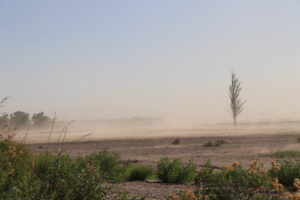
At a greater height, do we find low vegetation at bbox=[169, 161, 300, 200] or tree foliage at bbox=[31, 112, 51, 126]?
tree foliage at bbox=[31, 112, 51, 126]

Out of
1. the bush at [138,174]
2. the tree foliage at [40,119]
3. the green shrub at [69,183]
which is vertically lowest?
the bush at [138,174]

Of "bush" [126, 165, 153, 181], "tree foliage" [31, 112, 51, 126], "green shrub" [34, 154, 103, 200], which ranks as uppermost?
"tree foliage" [31, 112, 51, 126]

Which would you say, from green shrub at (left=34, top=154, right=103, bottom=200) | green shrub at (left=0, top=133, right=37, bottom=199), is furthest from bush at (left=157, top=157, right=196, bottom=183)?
green shrub at (left=34, top=154, right=103, bottom=200)

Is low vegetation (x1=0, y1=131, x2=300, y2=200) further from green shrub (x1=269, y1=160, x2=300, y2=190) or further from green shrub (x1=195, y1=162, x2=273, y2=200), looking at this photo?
green shrub (x1=269, y1=160, x2=300, y2=190)

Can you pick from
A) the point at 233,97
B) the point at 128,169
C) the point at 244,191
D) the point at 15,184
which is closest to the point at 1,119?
the point at 15,184

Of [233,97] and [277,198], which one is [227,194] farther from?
[233,97]

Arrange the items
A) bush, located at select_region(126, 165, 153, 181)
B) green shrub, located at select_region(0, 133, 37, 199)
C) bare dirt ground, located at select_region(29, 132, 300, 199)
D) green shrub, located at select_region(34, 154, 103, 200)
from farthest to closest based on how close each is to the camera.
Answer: bare dirt ground, located at select_region(29, 132, 300, 199), bush, located at select_region(126, 165, 153, 181), green shrub, located at select_region(34, 154, 103, 200), green shrub, located at select_region(0, 133, 37, 199)

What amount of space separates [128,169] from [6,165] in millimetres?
6251

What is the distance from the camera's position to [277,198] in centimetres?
488

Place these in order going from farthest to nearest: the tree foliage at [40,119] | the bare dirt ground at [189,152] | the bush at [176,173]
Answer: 1. the tree foliage at [40,119]
2. the bare dirt ground at [189,152]
3. the bush at [176,173]

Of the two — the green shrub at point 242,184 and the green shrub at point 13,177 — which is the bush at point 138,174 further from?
the green shrub at point 242,184

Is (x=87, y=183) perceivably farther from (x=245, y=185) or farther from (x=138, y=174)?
(x=138, y=174)

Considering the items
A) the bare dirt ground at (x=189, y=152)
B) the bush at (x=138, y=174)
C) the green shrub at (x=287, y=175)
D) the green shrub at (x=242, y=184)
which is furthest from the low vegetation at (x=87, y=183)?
the bush at (x=138, y=174)

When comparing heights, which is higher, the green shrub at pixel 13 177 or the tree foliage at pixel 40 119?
the tree foliage at pixel 40 119
